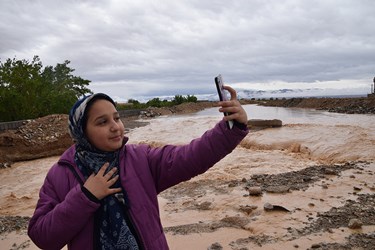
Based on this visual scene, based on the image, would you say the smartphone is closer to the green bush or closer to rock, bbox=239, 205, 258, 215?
rock, bbox=239, 205, 258, 215

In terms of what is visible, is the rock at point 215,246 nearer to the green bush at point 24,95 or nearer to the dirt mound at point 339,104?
the green bush at point 24,95

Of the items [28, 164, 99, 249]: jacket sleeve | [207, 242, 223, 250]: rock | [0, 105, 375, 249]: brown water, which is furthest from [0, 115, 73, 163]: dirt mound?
Result: [28, 164, 99, 249]: jacket sleeve

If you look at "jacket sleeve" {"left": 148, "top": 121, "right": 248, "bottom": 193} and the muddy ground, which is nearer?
"jacket sleeve" {"left": 148, "top": 121, "right": 248, "bottom": 193}

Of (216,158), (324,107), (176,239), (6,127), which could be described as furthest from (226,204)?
(324,107)

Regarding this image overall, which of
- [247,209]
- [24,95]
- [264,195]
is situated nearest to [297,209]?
[247,209]

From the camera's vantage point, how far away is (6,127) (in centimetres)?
1495

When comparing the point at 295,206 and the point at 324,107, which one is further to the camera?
the point at 324,107

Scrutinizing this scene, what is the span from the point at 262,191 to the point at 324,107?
3844 centimetres

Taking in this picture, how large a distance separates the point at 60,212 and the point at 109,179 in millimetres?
288

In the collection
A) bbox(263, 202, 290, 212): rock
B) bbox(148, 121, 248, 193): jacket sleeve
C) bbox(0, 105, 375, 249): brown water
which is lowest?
bbox(0, 105, 375, 249): brown water

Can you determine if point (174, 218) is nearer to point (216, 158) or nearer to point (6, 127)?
point (216, 158)

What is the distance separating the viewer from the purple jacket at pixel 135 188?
1608mm

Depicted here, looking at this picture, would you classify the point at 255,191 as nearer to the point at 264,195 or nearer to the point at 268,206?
the point at 264,195

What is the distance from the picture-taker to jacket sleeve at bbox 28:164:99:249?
5.20 feet
